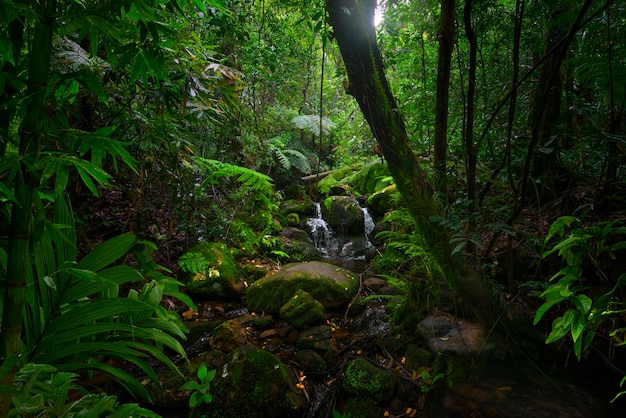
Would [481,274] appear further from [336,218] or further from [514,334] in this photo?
[336,218]

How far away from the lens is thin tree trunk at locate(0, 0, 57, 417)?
0.71 metres

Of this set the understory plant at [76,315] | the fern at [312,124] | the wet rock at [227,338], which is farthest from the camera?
the fern at [312,124]

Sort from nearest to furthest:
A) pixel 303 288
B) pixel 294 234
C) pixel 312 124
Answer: pixel 303 288 → pixel 294 234 → pixel 312 124

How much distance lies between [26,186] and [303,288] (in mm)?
3840

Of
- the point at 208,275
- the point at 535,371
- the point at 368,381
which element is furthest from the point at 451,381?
the point at 208,275

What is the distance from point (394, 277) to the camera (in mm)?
3309

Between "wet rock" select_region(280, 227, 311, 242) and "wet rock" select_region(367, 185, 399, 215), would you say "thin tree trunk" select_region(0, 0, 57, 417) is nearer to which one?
"wet rock" select_region(280, 227, 311, 242)

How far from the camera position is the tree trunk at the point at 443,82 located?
2.20 metres

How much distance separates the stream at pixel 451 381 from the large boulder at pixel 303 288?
27cm

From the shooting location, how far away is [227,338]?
350 centimetres

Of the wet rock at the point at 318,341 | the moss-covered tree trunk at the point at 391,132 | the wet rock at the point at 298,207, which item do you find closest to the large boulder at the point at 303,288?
the wet rock at the point at 318,341

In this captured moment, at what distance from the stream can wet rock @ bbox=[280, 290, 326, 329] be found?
0.49 feet

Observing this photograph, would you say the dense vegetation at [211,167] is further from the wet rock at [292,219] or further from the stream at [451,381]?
the wet rock at [292,219]

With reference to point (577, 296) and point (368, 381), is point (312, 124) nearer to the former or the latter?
point (368, 381)
